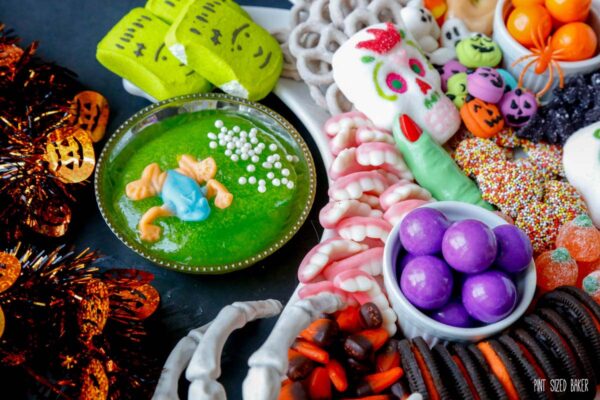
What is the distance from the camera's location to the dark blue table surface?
114 centimetres

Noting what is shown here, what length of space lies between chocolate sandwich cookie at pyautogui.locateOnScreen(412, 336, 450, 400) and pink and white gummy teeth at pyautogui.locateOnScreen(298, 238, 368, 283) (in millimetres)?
209

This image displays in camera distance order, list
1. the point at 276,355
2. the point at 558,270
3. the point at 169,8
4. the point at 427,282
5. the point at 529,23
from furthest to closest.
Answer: the point at 169,8
the point at 529,23
the point at 558,270
the point at 427,282
the point at 276,355

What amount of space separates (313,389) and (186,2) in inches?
36.3

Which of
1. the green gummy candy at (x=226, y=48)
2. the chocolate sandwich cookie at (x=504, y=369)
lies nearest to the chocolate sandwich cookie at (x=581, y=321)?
the chocolate sandwich cookie at (x=504, y=369)

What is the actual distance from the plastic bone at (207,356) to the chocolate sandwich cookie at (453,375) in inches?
11.6

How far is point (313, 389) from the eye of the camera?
87 centimetres

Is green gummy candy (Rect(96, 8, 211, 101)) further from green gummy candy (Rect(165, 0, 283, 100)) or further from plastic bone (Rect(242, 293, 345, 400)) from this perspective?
plastic bone (Rect(242, 293, 345, 400))

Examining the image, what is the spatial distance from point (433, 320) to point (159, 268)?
57 cm

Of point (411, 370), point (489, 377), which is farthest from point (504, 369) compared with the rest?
point (411, 370)

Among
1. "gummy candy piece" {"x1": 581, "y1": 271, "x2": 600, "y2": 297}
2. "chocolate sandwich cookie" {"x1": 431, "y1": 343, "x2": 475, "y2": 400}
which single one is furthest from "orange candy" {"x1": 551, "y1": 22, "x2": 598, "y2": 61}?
"chocolate sandwich cookie" {"x1": 431, "y1": 343, "x2": 475, "y2": 400}

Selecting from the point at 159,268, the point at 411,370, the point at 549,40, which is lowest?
the point at 159,268

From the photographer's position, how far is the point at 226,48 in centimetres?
131

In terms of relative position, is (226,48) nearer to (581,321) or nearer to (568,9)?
(568,9)

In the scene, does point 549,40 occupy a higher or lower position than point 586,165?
higher
